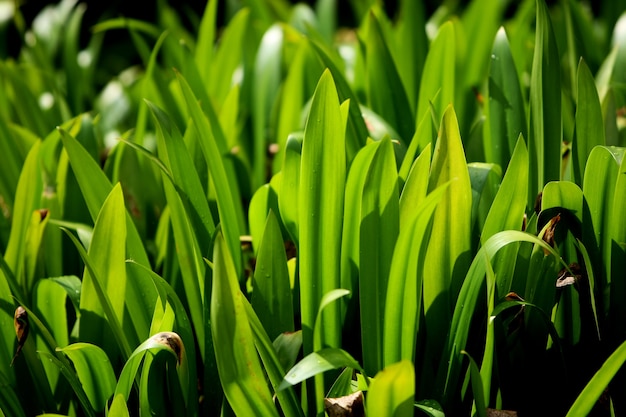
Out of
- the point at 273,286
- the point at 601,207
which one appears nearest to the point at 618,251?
the point at 601,207

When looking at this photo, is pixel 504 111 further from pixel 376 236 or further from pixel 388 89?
pixel 376 236

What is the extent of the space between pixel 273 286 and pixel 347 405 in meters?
0.21

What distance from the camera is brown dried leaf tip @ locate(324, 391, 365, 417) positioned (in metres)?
0.93

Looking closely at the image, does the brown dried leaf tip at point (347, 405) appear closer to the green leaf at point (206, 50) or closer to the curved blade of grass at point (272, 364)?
the curved blade of grass at point (272, 364)

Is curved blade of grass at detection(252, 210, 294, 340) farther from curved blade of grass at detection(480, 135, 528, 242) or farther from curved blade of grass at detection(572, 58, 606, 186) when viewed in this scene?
curved blade of grass at detection(572, 58, 606, 186)

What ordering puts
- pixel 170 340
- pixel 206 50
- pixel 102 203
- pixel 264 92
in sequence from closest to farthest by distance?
pixel 170 340
pixel 102 203
pixel 264 92
pixel 206 50

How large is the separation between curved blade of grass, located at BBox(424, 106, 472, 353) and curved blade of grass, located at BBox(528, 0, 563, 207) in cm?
23

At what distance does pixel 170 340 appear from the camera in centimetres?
95

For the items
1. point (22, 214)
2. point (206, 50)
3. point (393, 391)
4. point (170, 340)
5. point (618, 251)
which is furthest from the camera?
point (206, 50)

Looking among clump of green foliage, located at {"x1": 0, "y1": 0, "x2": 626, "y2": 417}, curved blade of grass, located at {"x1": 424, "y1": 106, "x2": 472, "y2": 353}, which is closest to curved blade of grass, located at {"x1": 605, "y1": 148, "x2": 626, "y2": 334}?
clump of green foliage, located at {"x1": 0, "y1": 0, "x2": 626, "y2": 417}

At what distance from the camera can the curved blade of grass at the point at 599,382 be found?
0.84 meters

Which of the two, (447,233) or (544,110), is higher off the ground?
(544,110)

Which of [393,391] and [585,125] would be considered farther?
[585,125]

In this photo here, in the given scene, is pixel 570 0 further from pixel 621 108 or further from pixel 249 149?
pixel 249 149
